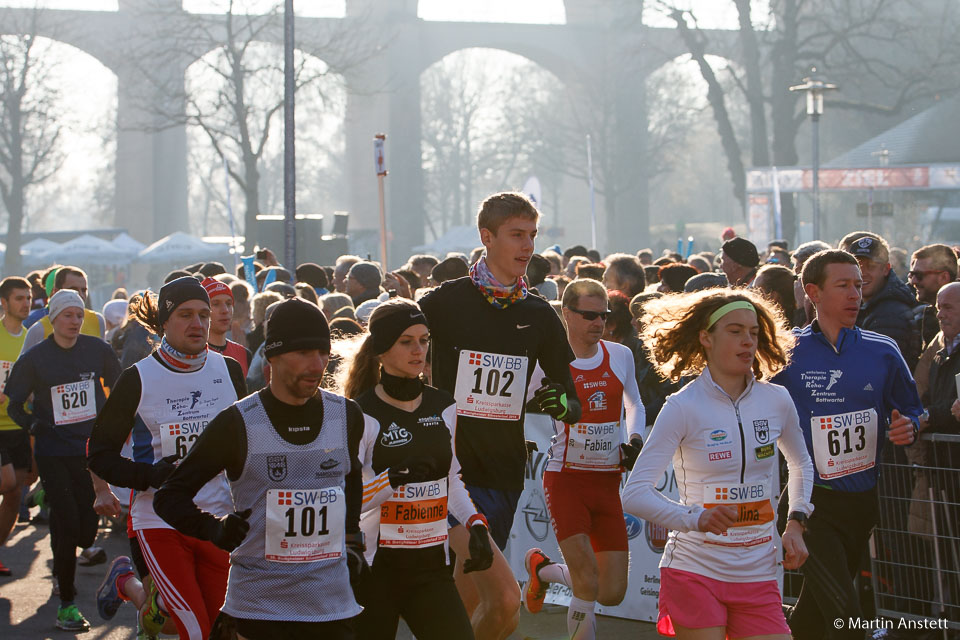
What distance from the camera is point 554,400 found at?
Result: 196 inches

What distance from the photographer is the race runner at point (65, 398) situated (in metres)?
7.97

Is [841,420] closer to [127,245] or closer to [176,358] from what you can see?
[176,358]

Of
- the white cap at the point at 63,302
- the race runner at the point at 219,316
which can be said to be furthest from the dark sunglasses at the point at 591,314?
the white cap at the point at 63,302

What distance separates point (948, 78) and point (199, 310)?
47.2 metres

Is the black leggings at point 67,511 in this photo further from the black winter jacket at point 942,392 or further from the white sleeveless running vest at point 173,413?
the black winter jacket at point 942,392

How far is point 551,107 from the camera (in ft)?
229

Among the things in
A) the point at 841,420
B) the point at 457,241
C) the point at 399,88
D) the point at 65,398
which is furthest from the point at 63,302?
the point at 399,88

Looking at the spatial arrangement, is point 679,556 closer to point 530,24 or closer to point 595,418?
point 595,418

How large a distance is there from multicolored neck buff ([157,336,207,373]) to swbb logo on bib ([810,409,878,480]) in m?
2.73

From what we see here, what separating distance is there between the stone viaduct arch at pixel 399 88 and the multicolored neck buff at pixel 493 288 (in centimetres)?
4226

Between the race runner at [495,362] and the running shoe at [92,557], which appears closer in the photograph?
A: the race runner at [495,362]

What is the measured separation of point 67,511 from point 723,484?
4.84 metres

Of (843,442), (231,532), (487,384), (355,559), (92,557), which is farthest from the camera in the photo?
(92,557)

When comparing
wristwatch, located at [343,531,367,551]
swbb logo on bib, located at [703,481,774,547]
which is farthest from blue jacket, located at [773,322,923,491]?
wristwatch, located at [343,531,367,551]
